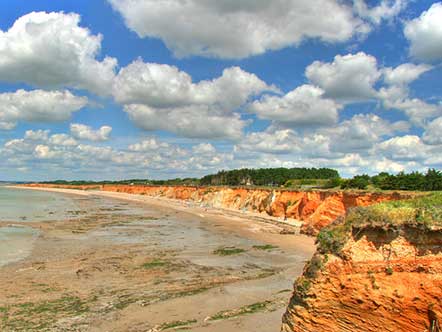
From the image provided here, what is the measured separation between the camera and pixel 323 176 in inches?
5487

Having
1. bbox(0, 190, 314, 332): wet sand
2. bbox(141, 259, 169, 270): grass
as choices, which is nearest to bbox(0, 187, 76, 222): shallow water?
bbox(0, 190, 314, 332): wet sand

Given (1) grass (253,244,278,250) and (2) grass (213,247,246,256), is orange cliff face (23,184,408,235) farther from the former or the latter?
(2) grass (213,247,246,256)

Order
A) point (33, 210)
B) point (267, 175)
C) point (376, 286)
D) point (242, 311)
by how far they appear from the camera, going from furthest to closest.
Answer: point (267, 175) → point (33, 210) → point (242, 311) → point (376, 286)

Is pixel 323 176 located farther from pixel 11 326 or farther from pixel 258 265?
pixel 11 326

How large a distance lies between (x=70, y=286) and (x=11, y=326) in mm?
4230

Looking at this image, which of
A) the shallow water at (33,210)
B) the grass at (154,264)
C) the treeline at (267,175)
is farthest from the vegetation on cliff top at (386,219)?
the treeline at (267,175)

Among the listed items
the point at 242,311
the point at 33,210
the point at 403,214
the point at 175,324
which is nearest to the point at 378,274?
the point at 403,214

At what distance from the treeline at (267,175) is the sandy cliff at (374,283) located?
126105 mm

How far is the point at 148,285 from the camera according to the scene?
15562 mm

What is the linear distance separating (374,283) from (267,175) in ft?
434

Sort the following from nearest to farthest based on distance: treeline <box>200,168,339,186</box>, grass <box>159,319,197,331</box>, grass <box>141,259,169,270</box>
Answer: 1. grass <box>159,319,197,331</box>
2. grass <box>141,259,169,270</box>
3. treeline <box>200,168,339,186</box>

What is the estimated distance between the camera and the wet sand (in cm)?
1140

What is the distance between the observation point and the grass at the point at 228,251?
78.9 ft

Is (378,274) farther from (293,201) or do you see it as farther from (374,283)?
(293,201)
